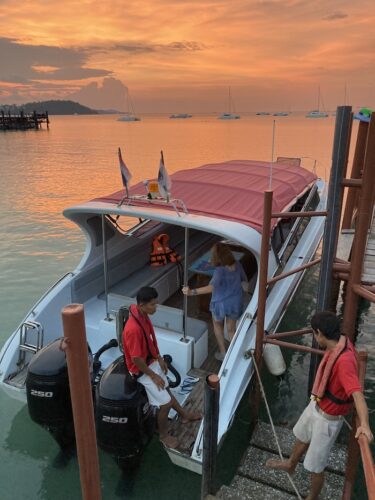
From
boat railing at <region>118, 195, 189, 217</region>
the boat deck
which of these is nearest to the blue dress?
the boat deck

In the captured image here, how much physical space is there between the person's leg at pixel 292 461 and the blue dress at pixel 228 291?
5.84 ft

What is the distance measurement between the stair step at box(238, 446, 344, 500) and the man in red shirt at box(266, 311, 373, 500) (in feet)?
1.36

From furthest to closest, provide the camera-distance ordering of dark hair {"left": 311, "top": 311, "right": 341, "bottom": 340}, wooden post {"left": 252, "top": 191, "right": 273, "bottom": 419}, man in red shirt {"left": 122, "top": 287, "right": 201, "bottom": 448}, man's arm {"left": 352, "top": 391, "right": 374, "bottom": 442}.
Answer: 1. wooden post {"left": 252, "top": 191, "right": 273, "bottom": 419}
2. man in red shirt {"left": 122, "top": 287, "right": 201, "bottom": 448}
3. dark hair {"left": 311, "top": 311, "right": 341, "bottom": 340}
4. man's arm {"left": 352, "top": 391, "right": 374, "bottom": 442}

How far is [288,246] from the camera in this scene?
786 centimetres

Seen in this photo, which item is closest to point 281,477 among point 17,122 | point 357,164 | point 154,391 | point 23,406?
point 154,391

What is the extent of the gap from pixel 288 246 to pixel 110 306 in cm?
363

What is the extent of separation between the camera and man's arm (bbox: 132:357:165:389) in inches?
157

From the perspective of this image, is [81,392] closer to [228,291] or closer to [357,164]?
[228,291]

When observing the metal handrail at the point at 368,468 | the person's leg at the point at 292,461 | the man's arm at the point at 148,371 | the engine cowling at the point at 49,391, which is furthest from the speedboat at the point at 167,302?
the metal handrail at the point at 368,468

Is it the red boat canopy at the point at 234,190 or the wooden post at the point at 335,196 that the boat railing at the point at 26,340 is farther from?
the wooden post at the point at 335,196

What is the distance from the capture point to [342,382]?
10.4ft

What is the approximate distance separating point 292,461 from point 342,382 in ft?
4.36

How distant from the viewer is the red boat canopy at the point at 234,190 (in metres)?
5.84

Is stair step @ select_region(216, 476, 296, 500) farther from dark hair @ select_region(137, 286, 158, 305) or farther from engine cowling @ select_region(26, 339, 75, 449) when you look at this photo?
dark hair @ select_region(137, 286, 158, 305)
